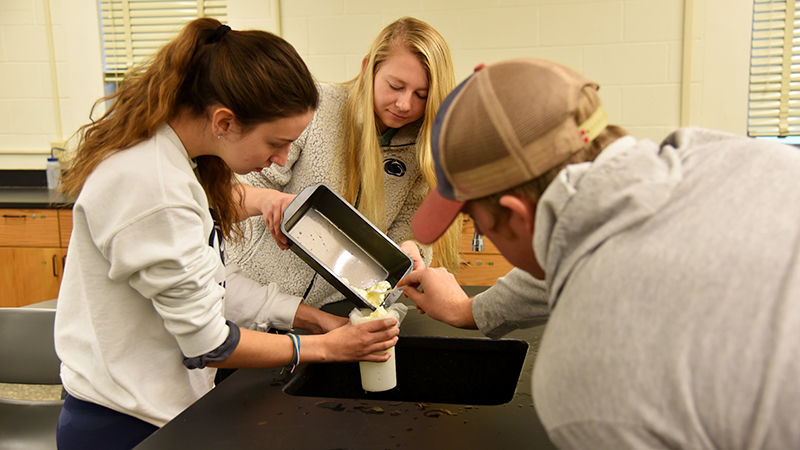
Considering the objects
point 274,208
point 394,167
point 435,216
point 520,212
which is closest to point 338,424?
point 435,216

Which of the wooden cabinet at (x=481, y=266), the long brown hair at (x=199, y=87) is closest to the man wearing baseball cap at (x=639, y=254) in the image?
the long brown hair at (x=199, y=87)

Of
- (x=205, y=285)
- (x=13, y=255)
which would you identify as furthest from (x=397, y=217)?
(x=13, y=255)

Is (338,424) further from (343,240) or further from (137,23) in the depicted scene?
(137,23)

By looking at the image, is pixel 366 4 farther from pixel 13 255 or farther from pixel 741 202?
pixel 741 202

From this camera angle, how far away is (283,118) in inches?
43.3

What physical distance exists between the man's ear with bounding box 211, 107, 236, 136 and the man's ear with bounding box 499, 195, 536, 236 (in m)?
0.58

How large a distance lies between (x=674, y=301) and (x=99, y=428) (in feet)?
3.13

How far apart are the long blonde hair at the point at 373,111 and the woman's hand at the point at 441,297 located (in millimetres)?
278

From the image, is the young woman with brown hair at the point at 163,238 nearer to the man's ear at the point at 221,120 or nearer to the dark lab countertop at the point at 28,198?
the man's ear at the point at 221,120

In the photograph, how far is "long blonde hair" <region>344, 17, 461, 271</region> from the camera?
153 centimetres

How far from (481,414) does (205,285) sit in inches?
19.4

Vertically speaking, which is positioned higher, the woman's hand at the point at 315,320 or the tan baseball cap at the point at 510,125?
the tan baseball cap at the point at 510,125

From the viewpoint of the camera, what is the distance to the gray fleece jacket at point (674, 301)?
50 centimetres

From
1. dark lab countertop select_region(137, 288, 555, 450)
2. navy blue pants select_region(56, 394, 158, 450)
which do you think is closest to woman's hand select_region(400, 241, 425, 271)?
dark lab countertop select_region(137, 288, 555, 450)
